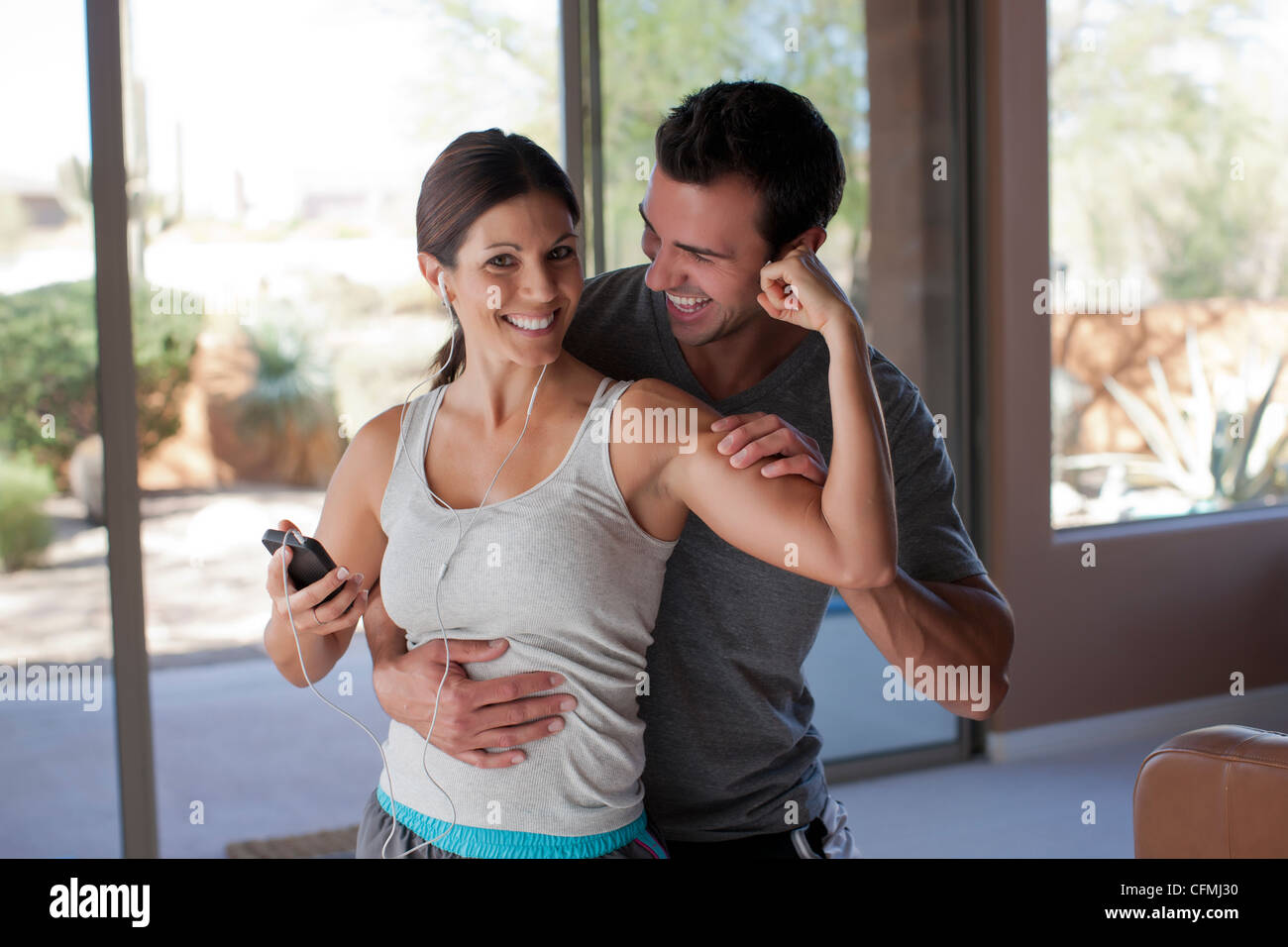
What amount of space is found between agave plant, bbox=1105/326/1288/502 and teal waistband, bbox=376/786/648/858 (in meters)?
3.67

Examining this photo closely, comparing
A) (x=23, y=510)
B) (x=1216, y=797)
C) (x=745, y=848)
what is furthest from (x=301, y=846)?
(x=1216, y=797)

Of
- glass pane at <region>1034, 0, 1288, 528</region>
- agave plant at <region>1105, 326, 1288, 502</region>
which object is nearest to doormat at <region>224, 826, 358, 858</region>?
glass pane at <region>1034, 0, 1288, 528</region>

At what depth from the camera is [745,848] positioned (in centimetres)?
149

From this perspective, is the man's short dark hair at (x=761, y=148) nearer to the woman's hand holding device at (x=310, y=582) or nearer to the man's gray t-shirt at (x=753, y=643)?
the man's gray t-shirt at (x=753, y=643)

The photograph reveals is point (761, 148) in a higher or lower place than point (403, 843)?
higher

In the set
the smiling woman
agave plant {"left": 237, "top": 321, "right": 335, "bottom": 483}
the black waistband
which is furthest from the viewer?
agave plant {"left": 237, "top": 321, "right": 335, "bottom": 483}

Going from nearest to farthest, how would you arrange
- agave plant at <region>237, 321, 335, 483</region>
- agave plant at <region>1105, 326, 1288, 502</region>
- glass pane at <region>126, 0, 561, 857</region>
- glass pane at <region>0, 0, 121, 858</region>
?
1. glass pane at <region>0, 0, 121, 858</region>
2. glass pane at <region>126, 0, 561, 857</region>
3. agave plant at <region>237, 321, 335, 483</region>
4. agave plant at <region>1105, 326, 1288, 502</region>

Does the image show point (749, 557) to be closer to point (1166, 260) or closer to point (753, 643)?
point (753, 643)

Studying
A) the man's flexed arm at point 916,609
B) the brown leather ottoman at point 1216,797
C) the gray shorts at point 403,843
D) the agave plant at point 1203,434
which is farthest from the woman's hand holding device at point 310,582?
the agave plant at point 1203,434

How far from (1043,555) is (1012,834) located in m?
1.06

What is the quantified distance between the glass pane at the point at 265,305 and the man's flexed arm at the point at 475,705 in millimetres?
1983

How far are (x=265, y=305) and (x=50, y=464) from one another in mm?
659

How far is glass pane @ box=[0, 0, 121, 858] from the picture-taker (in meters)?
2.95

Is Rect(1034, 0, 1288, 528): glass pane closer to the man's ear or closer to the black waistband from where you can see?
the man's ear
